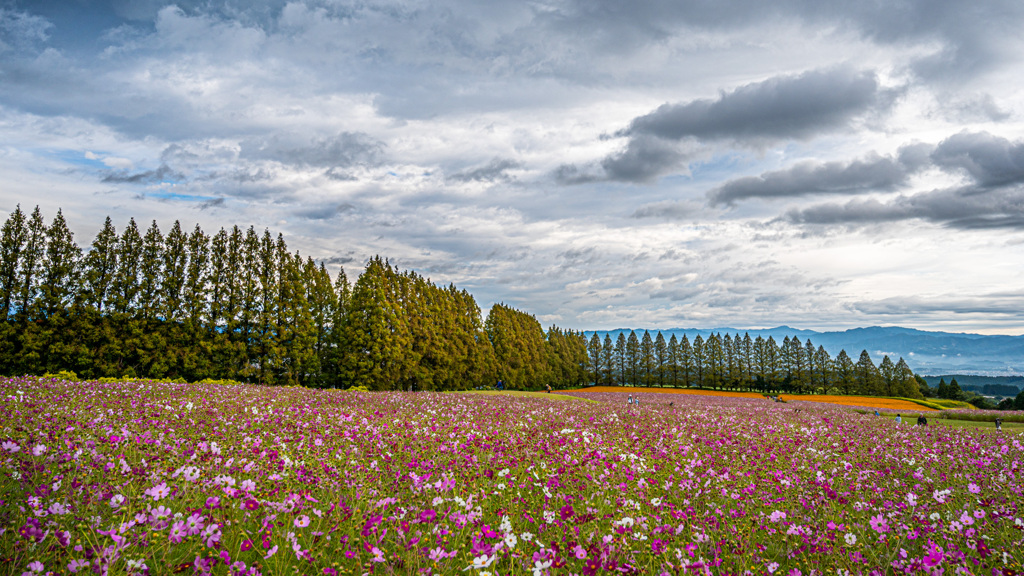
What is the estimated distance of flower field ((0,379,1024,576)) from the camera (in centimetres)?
374

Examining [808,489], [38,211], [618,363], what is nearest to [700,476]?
[808,489]

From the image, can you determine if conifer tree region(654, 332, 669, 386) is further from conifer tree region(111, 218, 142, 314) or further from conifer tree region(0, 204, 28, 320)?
conifer tree region(0, 204, 28, 320)

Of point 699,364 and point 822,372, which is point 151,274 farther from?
point 822,372

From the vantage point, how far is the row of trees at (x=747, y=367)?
73562mm

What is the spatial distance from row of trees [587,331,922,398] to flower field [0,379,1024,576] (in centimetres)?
7339

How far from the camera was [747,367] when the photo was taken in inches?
3174

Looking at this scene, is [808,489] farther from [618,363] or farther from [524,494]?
[618,363]

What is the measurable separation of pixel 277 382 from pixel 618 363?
68346 millimetres

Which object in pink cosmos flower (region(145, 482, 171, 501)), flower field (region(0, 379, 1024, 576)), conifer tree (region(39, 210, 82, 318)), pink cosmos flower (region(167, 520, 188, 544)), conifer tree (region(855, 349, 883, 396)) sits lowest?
conifer tree (region(855, 349, 883, 396))

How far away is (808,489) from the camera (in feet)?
23.9

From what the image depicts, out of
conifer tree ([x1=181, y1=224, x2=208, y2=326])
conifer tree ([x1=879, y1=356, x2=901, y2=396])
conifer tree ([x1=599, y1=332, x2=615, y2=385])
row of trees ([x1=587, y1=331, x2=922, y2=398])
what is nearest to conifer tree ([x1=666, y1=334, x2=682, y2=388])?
row of trees ([x1=587, y1=331, x2=922, y2=398])

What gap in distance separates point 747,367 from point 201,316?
80.2m

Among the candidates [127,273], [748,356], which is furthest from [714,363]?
[127,273]

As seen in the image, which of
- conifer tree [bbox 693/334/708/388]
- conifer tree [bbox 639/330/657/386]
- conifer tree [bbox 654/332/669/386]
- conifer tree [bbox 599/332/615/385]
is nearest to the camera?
conifer tree [bbox 693/334/708/388]
